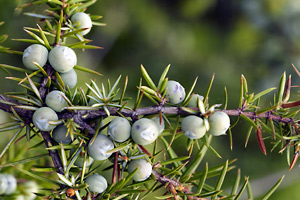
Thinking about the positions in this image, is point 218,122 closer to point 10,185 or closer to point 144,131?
point 144,131

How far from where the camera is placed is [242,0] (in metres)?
1.49

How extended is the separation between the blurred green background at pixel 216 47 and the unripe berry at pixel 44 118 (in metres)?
0.98

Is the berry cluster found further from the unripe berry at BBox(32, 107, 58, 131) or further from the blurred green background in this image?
the blurred green background

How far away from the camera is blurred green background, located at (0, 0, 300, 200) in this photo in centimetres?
137

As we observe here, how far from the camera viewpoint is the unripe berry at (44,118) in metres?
0.32

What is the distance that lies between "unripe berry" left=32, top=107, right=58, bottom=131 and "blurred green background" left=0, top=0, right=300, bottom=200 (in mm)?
977

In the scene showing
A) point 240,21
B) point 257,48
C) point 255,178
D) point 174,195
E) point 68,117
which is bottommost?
point 255,178

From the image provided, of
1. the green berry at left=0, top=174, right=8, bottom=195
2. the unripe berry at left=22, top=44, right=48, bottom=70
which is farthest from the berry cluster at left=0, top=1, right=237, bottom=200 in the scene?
the green berry at left=0, top=174, right=8, bottom=195

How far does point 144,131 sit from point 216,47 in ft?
4.14

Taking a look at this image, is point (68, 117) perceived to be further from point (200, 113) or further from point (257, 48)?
point (257, 48)

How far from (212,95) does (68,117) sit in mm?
1079

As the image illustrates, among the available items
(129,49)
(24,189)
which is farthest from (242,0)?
(24,189)

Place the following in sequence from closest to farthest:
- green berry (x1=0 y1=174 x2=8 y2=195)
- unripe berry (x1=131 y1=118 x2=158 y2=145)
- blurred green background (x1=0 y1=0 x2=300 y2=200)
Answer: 1. unripe berry (x1=131 y1=118 x2=158 y2=145)
2. green berry (x1=0 y1=174 x2=8 y2=195)
3. blurred green background (x1=0 y1=0 x2=300 y2=200)

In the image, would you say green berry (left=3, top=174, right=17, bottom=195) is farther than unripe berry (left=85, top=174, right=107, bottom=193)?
Yes
